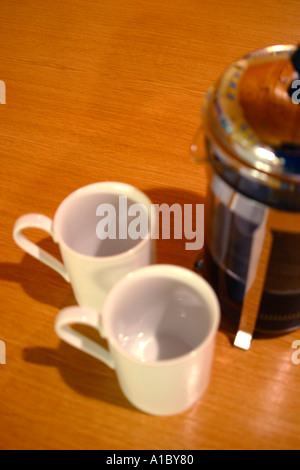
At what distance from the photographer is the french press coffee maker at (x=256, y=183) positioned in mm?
324

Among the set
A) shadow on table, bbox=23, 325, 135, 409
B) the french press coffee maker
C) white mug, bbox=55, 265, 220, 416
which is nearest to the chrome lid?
the french press coffee maker

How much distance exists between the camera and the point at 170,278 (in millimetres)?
389

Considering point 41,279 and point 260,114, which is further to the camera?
point 41,279

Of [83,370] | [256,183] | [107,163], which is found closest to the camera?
[256,183]

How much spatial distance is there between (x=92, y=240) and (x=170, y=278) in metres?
0.11

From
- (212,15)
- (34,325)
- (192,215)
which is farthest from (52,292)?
(212,15)

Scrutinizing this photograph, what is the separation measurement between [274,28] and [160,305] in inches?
18.7

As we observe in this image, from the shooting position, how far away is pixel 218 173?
362 mm

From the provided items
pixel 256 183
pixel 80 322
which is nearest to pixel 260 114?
pixel 256 183

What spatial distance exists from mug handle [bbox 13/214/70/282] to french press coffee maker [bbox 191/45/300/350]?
133 mm

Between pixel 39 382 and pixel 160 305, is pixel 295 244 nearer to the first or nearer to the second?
pixel 160 305

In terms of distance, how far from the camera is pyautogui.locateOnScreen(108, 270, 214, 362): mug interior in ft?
1.27

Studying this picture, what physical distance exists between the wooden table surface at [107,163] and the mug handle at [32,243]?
0.12 feet

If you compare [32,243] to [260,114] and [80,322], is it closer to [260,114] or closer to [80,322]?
[80,322]
